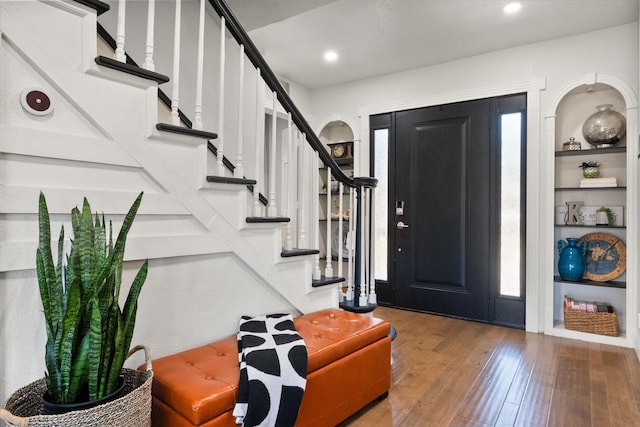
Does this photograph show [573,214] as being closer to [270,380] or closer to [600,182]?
[600,182]

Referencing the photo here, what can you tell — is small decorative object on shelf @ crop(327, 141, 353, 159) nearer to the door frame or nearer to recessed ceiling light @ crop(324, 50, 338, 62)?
recessed ceiling light @ crop(324, 50, 338, 62)

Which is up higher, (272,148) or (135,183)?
(272,148)

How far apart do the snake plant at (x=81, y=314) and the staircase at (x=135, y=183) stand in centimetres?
22

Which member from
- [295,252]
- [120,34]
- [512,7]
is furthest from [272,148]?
[512,7]

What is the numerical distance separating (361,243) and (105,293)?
5.64 feet

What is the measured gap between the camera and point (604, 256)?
10.9ft

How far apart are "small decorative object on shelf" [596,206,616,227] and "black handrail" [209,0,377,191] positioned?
2.14 meters

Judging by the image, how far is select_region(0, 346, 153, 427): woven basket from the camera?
1.04 m

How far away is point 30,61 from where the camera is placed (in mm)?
1301

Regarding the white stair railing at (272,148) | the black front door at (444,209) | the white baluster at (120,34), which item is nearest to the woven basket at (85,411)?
the white stair railing at (272,148)

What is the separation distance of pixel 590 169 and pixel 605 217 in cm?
43

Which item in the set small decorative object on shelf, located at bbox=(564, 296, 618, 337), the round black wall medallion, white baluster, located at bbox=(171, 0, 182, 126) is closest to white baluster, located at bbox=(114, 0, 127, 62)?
white baluster, located at bbox=(171, 0, 182, 126)

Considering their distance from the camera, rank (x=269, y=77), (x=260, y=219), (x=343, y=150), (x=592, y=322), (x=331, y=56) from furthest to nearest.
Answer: (x=343, y=150) → (x=331, y=56) → (x=592, y=322) → (x=269, y=77) → (x=260, y=219)

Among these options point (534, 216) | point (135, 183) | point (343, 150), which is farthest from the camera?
point (343, 150)
